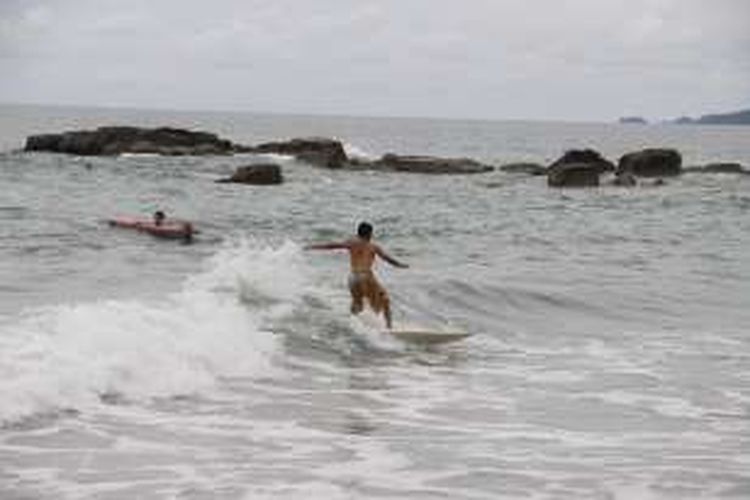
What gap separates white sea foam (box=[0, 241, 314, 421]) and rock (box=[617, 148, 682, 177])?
1671 inches

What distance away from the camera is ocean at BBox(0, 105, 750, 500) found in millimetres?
9977

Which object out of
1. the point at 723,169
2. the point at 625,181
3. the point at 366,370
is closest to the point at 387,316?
the point at 366,370

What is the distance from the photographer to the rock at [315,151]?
63969 mm

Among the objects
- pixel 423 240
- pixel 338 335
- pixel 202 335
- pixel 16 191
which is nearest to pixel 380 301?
pixel 338 335

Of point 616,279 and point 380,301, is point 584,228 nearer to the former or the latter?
point 616,279

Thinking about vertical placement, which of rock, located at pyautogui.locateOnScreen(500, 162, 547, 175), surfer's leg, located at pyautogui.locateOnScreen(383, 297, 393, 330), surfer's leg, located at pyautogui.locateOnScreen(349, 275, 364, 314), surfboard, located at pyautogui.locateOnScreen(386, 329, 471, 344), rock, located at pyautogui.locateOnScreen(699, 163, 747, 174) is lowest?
surfboard, located at pyautogui.locateOnScreen(386, 329, 471, 344)

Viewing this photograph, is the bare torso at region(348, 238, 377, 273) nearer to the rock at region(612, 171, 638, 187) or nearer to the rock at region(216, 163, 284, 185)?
the rock at region(216, 163, 284, 185)

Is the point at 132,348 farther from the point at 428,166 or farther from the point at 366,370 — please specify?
the point at 428,166

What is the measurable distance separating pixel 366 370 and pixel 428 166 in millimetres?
46396

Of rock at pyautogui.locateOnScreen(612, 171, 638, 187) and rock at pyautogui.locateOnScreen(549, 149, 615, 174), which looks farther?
rock at pyautogui.locateOnScreen(549, 149, 615, 174)

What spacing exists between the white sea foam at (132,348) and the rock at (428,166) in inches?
1635

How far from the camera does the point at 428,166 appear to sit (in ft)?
201

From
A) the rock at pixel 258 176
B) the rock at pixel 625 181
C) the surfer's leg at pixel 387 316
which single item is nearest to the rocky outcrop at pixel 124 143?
the rock at pixel 258 176

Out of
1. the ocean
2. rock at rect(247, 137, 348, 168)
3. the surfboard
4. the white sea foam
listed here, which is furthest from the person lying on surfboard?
rock at rect(247, 137, 348, 168)
